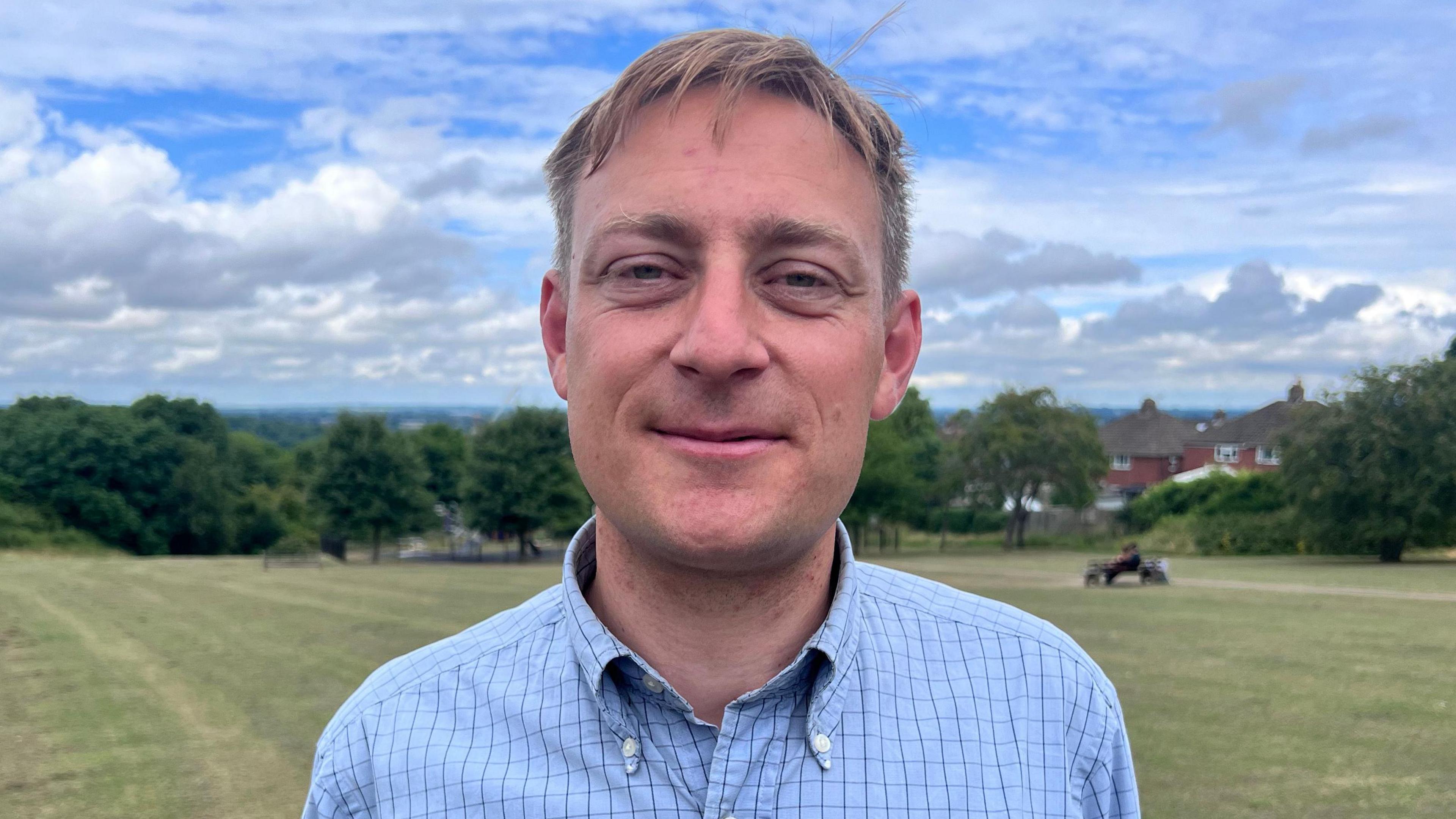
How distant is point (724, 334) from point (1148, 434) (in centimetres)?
8978

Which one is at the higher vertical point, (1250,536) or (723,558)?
(723,558)

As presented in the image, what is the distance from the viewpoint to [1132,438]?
8569cm

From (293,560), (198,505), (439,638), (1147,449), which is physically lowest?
(293,560)

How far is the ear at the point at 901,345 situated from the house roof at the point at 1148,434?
84.8 m

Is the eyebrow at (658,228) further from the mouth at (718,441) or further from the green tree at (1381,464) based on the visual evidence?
the green tree at (1381,464)

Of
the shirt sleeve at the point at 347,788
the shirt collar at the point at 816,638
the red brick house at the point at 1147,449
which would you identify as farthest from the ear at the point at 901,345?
the red brick house at the point at 1147,449

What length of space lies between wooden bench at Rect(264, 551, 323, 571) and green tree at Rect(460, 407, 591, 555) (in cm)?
1611

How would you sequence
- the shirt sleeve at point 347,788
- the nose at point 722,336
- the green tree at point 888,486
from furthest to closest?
1. the green tree at point 888,486
2. the shirt sleeve at point 347,788
3. the nose at point 722,336

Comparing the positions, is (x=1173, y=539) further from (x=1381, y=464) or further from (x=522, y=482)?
(x=522, y=482)

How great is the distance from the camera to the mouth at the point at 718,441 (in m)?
1.85

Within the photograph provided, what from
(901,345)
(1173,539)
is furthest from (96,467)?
(901,345)

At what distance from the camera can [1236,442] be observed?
80.2 meters

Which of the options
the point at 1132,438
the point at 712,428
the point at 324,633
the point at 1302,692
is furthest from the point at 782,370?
the point at 1132,438

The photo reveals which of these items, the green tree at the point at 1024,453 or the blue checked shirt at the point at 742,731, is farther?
the green tree at the point at 1024,453
